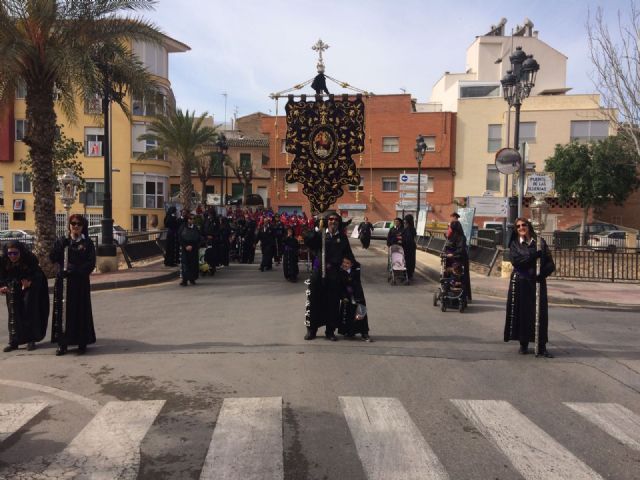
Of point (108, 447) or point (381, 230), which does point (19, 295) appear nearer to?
point (108, 447)

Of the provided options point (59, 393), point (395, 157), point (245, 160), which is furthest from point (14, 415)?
point (245, 160)

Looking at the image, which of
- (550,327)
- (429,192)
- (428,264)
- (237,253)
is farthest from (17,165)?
(550,327)

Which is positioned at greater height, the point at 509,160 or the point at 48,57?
the point at 48,57

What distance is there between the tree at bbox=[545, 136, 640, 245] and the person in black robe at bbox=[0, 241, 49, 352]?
35952 millimetres

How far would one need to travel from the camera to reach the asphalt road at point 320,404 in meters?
3.98

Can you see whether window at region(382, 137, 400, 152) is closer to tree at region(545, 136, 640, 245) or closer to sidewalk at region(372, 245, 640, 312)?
tree at region(545, 136, 640, 245)

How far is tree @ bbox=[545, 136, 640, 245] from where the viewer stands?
37375 mm

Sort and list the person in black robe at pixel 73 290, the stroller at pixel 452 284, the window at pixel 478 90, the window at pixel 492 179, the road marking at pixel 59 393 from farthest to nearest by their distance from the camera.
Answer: the window at pixel 478 90
the window at pixel 492 179
the stroller at pixel 452 284
the person in black robe at pixel 73 290
the road marking at pixel 59 393

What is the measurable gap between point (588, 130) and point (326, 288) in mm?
41382

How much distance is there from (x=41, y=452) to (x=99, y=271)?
12516mm

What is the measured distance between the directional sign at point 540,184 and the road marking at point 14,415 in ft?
39.1

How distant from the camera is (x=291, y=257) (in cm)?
1508

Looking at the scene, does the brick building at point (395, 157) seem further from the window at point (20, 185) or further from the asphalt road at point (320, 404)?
the asphalt road at point (320, 404)

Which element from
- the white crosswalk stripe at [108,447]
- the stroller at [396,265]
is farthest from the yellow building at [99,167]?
the white crosswalk stripe at [108,447]
